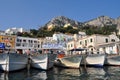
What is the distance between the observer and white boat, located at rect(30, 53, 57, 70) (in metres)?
35.3

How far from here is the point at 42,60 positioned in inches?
1404

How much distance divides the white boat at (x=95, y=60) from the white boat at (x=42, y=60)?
27.9ft

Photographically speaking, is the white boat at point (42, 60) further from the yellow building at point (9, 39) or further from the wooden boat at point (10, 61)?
the yellow building at point (9, 39)

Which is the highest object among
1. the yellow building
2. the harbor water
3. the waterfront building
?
the yellow building

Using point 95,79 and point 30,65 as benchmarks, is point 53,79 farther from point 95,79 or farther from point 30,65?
point 30,65

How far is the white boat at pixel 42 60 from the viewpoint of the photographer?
35312mm

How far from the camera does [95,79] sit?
988 inches

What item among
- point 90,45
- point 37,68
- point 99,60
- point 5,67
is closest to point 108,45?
point 90,45

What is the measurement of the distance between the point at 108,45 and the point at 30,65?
945 inches

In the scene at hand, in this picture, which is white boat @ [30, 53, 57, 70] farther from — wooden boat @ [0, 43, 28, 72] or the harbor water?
the harbor water

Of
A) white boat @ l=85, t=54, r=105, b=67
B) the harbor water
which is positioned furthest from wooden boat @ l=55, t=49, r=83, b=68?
the harbor water

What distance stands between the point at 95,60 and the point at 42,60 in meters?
11.4

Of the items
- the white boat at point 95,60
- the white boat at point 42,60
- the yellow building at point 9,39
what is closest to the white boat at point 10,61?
the white boat at point 42,60

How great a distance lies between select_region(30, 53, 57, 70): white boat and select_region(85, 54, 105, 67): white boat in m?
8.50
